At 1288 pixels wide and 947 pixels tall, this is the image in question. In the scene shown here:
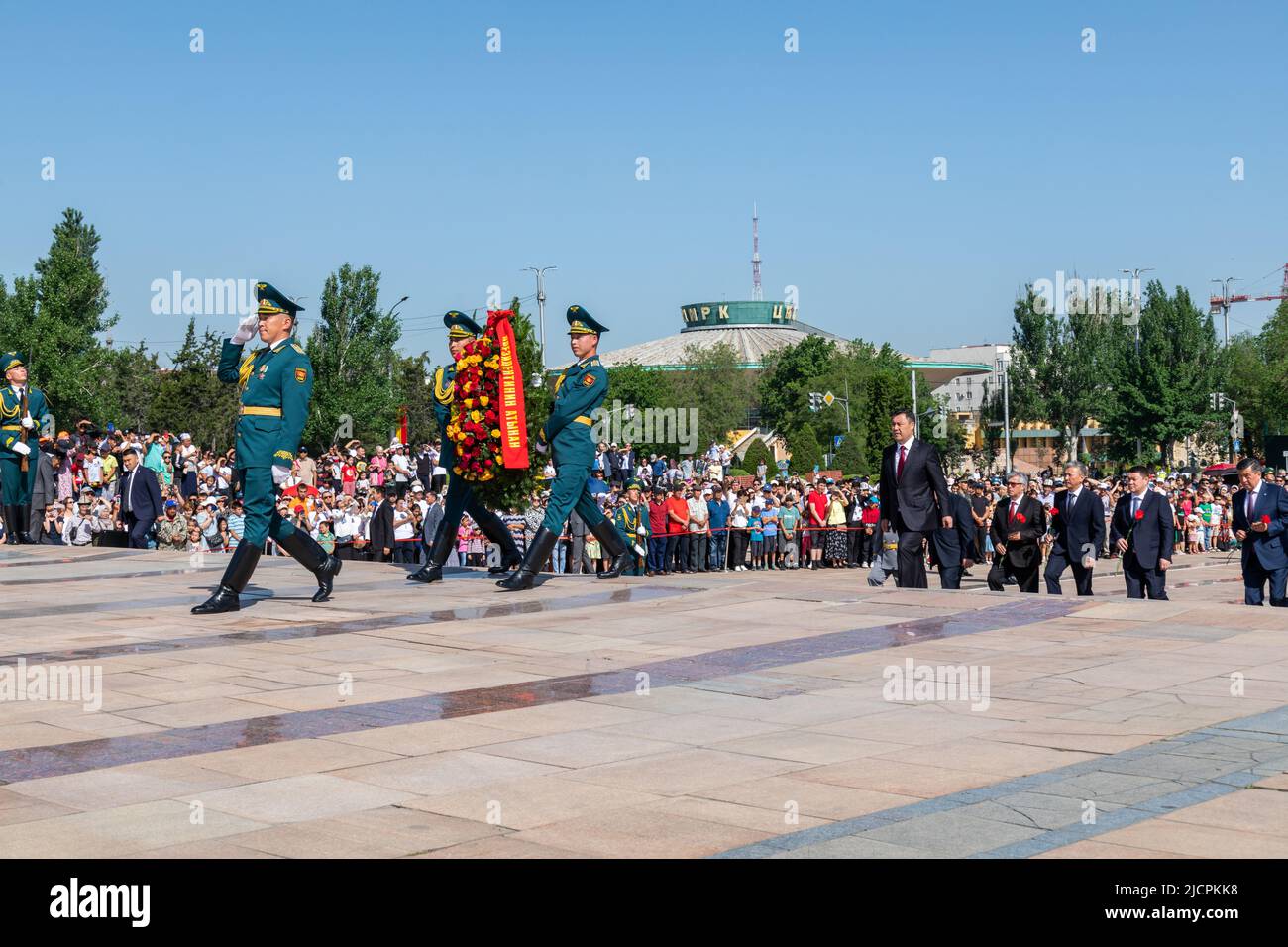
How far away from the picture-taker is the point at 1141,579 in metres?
14.8

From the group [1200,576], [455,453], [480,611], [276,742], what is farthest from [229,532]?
[1200,576]

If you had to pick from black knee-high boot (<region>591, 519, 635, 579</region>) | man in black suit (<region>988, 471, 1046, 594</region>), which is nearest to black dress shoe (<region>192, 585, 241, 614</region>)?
black knee-high boot (<region>591, 519, 635, 579</region>)

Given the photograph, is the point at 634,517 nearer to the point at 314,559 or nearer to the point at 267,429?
the point at 314,559

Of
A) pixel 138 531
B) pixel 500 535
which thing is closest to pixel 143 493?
pixel 138 531

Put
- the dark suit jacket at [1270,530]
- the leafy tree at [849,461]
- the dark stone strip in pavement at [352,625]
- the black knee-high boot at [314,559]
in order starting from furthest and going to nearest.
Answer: the leafy tree at [849,461], the dark suit jacket at [1270,530], the black knee-high boot at [314,559], the dark stone strip in pavement at [352,625]

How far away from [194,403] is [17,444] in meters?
30.6

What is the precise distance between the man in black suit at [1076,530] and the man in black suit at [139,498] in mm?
12733

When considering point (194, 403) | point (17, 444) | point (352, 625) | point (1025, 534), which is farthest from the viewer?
point (194, 403)

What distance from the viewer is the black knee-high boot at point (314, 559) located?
459 inches

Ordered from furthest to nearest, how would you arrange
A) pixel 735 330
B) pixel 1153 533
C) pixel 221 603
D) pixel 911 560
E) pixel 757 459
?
pixel 735 330 < pixel 757 459 < pixel 1153 533 < pixel 911 560 < pixel 221 603

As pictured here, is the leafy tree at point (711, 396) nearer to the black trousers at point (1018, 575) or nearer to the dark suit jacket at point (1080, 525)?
the black trousers at point (1018, 575)

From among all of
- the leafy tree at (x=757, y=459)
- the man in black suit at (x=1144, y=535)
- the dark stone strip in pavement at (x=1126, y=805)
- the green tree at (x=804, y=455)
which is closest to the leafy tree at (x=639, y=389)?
the leafy tree at (x=757, y=459)

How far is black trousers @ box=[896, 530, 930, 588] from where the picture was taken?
13000mm

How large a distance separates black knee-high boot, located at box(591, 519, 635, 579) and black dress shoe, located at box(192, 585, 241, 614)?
10.9 ft
